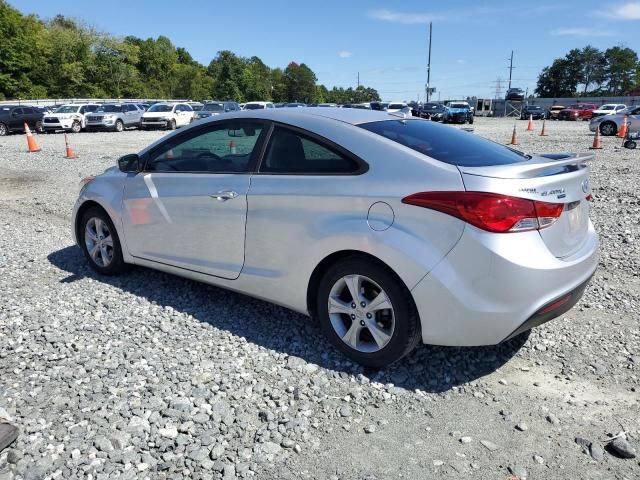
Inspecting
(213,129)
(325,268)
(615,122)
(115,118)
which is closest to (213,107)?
(115,118)

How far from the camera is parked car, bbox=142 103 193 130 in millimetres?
30087

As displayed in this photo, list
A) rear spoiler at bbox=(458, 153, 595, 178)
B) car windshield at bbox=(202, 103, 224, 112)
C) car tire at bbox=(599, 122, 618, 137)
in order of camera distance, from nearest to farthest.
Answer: rear spoiler at bbox=(458, 153, 595, 178)
car tire at bbox=(599, 122, 618, 137)
car windshield at bbox=(202, 103, 224, 112)

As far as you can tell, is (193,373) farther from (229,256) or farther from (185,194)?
(185,194)

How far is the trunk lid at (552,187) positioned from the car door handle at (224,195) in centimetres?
168

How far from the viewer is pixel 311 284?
3.52 m

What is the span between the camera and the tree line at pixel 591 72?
11910cm

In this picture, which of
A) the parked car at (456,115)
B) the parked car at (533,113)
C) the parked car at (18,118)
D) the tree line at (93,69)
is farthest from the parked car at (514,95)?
the parked car at (18,118)

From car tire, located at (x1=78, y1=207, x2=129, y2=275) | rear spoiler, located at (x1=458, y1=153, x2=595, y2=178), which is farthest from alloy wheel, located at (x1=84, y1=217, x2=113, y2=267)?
rear spoiler, located at (x1=458, y1=153, x2=595, y2=178)

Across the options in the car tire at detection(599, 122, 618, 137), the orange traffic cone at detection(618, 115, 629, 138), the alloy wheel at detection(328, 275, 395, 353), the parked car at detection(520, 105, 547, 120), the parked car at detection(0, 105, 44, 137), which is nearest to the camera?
the alloy wheel at detection(328, 275, 395, 353)

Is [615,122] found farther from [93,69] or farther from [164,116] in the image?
[93,69]

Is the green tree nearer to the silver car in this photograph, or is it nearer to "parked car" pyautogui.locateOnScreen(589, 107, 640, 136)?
"parked car" pyautogui.locateOnScreen(589, 107, 640, 136)

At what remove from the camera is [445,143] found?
3.54m

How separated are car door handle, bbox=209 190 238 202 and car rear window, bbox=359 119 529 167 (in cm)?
106

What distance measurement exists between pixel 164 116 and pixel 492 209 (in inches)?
1179
